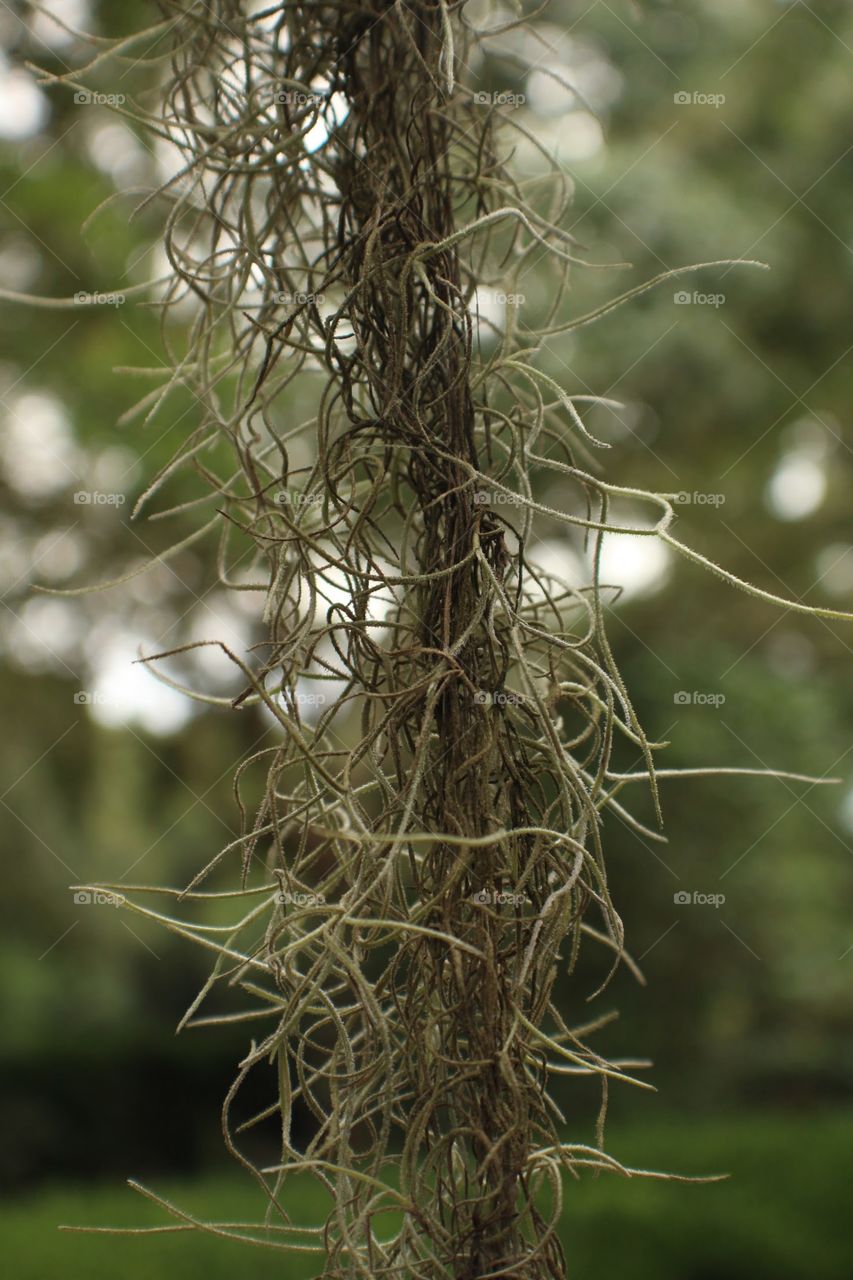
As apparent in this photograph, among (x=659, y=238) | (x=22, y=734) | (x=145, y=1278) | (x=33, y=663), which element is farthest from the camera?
(x=22, y=734)

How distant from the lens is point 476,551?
506 mm

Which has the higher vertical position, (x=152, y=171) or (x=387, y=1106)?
(x=152, y=171)

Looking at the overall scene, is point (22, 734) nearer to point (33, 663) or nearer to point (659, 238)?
Result: point (33, 663)

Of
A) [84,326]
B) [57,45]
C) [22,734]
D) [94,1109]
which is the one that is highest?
[57,45]

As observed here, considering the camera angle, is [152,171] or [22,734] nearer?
[152,171]

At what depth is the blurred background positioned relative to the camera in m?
2.82

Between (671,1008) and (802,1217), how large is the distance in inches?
50.1

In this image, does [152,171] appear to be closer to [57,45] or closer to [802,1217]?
[57,45]

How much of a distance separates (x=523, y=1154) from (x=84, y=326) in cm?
297

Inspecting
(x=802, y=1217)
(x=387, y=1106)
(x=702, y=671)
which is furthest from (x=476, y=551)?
(x=702, y=671)

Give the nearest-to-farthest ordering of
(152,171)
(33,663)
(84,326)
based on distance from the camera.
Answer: (84,326) < (152,171) < (33,663)

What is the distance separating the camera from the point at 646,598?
4047 millimetres

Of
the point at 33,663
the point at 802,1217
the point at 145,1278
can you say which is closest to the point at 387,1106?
the point at 145,1278

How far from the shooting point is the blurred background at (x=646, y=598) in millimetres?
2820
